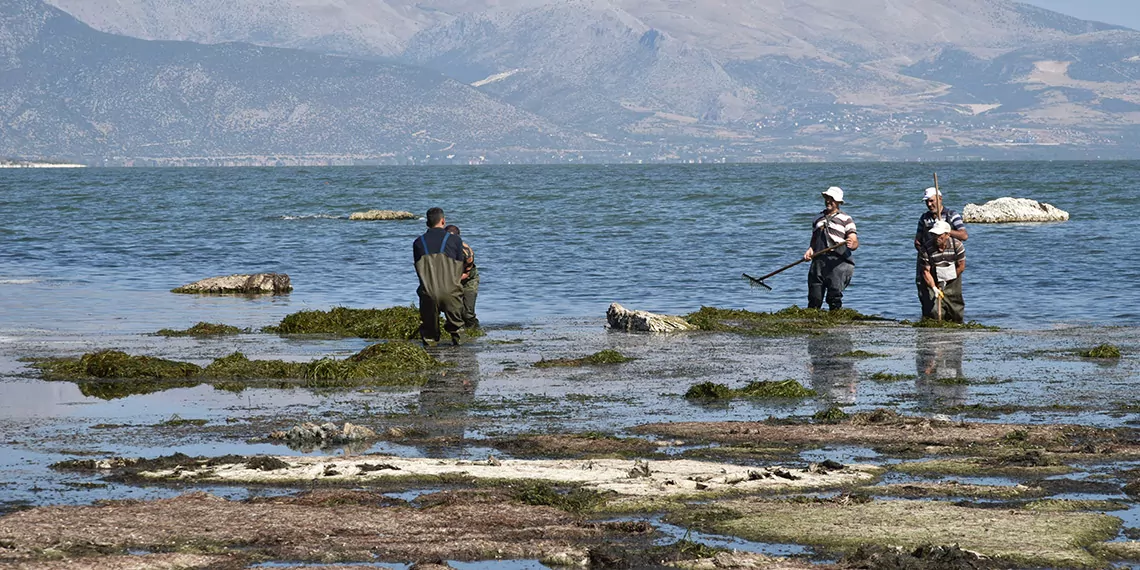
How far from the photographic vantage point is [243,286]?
29.4 m

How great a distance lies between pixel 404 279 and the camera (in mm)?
34375

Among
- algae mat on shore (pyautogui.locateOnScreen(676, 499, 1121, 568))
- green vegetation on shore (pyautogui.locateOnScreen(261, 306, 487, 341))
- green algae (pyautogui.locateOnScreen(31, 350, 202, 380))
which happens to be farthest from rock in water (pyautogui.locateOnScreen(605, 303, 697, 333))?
algae mat on shore (pyautogui.locateOnScreen(676, 499, 1121, 568))

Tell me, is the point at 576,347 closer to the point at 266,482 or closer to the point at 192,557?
the point at 266,482

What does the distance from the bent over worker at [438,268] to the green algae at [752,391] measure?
16.9ft

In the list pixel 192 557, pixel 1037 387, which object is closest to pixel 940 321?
pixel 1037 387

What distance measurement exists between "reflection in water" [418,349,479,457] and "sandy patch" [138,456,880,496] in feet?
2.75

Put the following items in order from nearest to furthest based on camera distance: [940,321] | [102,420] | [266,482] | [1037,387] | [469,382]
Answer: [266,482] < [102,420] < [1037,387] < [469,382] < [940,321]

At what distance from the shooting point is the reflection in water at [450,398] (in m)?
12.3

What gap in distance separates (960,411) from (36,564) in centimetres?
806

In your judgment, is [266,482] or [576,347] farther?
[576,347]

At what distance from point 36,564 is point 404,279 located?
2703 centimetres

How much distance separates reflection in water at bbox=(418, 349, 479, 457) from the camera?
12258 mm

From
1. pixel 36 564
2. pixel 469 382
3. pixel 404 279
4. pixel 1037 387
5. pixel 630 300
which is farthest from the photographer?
pixel 404 279

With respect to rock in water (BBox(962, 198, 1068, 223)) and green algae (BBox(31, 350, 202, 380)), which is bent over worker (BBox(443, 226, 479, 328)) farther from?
rock in water (BBox(962, 198, 1068, 223))
